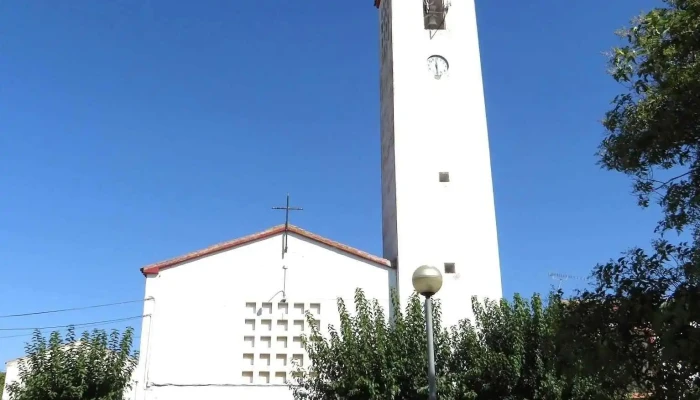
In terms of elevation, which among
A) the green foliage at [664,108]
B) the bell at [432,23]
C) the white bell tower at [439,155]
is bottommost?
the green foliage at [664,108]

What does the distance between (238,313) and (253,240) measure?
7.57 ft

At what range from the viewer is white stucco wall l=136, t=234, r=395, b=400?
59.7 feet

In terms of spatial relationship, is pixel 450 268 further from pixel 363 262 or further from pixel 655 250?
pixel 655 250

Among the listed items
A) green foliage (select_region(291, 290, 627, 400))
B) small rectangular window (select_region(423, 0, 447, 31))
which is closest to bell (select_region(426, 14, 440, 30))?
small rectangular window (select_region(423, 0, 447, 31))

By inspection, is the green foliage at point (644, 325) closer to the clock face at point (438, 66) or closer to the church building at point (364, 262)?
the church building at point (364, 262)

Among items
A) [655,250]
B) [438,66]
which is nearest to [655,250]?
[655,250]

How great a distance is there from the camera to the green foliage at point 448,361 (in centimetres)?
1399

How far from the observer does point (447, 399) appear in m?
13.9

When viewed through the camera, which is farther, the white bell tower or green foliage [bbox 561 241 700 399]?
the white bell tower

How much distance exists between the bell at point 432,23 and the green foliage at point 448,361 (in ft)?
37.9

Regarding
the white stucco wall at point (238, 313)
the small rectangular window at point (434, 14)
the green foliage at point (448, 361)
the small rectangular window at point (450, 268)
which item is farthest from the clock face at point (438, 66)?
the green foliage at point (448, 361)

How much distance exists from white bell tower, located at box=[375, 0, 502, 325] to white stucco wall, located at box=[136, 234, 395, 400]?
71.8 inches

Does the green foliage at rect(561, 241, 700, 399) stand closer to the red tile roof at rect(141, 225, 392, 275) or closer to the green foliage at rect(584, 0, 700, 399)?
the green foliage at rect(584, 0, 700, 399)

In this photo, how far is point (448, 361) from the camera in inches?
584
